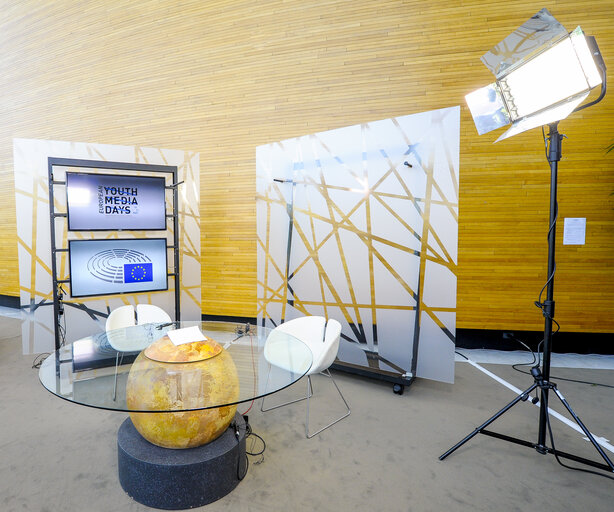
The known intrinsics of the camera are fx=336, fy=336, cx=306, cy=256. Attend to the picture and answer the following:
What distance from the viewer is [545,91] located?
1978mm

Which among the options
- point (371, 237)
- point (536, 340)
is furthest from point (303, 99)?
point (536, 340)

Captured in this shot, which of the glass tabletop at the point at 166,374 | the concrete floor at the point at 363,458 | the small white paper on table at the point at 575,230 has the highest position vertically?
the small white paper on table at the point at 575,230

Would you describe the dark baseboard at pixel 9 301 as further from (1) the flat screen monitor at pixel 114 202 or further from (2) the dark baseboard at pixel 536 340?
(2) the dark baseboard at pixel 536 340

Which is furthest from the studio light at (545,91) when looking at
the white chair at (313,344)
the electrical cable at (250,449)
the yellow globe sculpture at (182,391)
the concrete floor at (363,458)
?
the yellow globe sculpture at (182,391)

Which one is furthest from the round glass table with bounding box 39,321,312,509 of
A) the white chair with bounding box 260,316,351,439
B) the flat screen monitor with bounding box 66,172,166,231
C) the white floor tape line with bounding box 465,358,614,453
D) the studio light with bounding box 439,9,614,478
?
the white floor tape line with bounding box 465,358,614,453

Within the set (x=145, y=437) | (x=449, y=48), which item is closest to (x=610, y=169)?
(x=449, y=48)

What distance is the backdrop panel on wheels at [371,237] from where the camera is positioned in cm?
307

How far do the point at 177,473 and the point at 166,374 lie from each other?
20.7 inches

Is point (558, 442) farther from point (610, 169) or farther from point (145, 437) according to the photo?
point (610, 169)

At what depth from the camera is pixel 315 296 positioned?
389cm

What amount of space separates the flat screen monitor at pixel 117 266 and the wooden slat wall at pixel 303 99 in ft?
4.29

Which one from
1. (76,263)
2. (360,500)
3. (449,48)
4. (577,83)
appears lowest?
(360,500)

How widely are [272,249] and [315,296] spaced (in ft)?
2.68

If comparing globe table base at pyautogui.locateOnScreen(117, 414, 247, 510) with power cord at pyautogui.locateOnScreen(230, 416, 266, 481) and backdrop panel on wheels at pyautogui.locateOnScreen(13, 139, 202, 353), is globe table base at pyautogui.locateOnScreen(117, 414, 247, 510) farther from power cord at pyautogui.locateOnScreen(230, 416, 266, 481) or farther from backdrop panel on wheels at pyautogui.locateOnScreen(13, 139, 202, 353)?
backdrop panel on wheels at pyautogui.locateOnScreen(13, 139, 202, 353)
